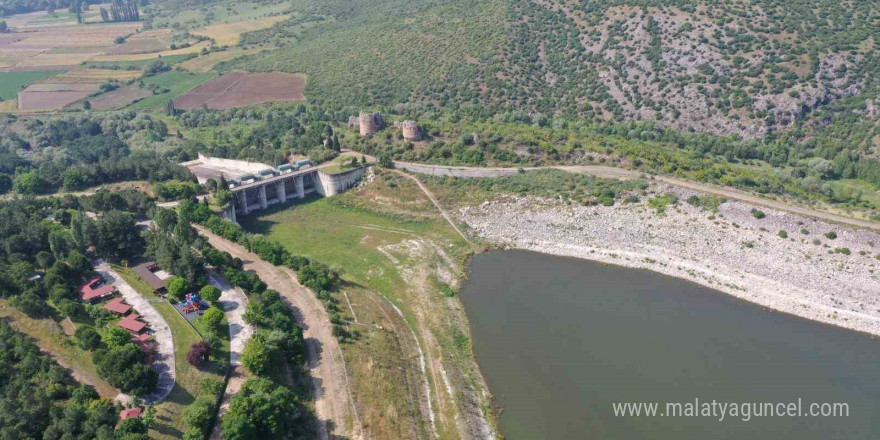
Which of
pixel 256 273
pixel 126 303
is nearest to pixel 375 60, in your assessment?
pixel 256 273

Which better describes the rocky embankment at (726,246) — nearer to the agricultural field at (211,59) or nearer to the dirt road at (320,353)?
the dirt road at (320,353)

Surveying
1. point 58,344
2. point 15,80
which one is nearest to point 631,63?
point 58,344

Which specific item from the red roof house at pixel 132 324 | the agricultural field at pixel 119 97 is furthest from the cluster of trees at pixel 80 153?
the red roof house at pixel 132 324

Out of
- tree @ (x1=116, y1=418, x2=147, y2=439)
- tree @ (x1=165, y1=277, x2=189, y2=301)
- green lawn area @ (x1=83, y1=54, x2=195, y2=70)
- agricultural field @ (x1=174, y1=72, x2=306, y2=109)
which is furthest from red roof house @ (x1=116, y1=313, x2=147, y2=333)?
green lawn area @ (x1=83, y1=54, x2=195, y2=70)

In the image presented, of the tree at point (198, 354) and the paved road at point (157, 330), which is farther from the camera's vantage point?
the tree at point (198, 354)

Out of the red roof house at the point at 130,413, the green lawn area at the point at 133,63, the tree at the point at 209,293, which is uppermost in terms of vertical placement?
the green lawn area at the point at 133,63

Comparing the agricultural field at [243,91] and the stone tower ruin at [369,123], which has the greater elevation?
the stone tower ruin at [369,123]

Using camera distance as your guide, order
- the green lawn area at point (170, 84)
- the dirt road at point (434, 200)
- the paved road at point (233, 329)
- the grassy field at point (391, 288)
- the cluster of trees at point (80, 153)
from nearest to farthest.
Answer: the paved road at point (233, 329), the grassy field at point (391, 288), the dirt road at point (434, 200), the cluster of trees at point (80, 153), the green lawn area at point (170, 84)
